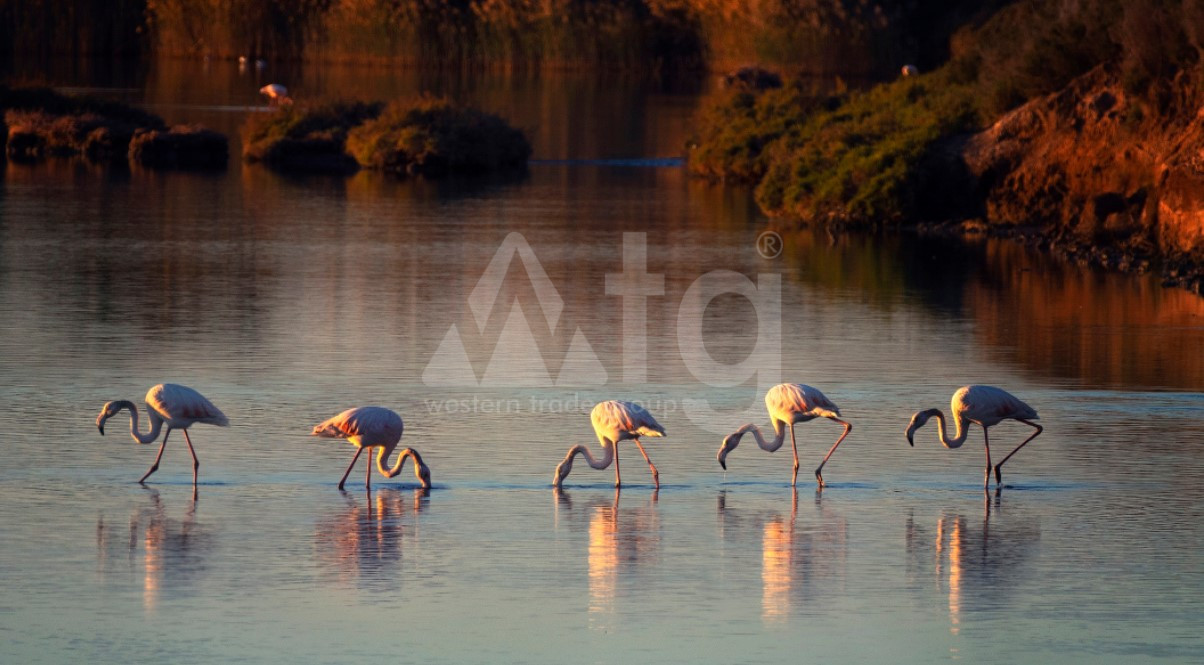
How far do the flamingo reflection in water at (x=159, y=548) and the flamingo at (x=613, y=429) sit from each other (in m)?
2.36

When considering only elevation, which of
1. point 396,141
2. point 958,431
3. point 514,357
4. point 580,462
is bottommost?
point 580,462

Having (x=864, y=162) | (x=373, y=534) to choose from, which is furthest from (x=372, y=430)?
(x=864, y=162)

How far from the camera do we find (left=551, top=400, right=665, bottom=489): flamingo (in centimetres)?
1207

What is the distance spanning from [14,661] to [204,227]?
20389 mm

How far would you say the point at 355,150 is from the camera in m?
41.2

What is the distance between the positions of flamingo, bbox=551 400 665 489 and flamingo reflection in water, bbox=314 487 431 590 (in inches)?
36.2

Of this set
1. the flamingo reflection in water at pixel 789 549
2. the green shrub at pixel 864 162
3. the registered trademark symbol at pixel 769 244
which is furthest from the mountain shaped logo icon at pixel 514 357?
the green shrub at pixel 864 162

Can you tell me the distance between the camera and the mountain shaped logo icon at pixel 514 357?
16.0 meters

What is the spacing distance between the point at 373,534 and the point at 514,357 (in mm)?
6465

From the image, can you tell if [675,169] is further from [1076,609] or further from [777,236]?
[1076,609]

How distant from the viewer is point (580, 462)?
43.5 feet

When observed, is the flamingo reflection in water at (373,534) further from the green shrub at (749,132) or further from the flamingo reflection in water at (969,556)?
the green shrub at (749,132)

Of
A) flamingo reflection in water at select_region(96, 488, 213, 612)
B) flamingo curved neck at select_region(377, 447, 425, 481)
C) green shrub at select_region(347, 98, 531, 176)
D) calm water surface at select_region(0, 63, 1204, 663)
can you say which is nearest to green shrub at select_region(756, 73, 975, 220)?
calm water surface at select_region(0, 63, 1204, 663)

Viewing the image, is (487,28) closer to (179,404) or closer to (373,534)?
(179,404)
